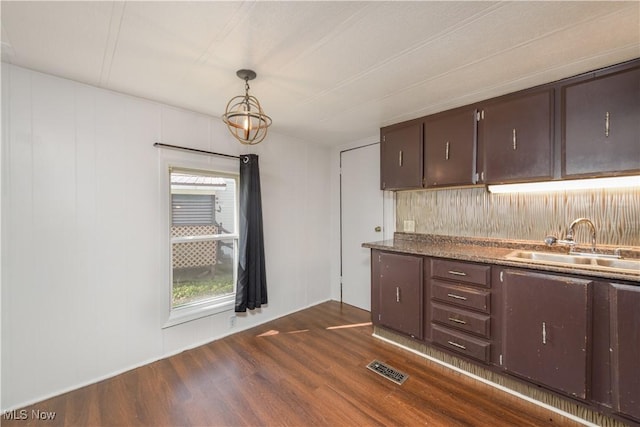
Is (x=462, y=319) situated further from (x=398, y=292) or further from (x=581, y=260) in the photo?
(x=581, y=260)

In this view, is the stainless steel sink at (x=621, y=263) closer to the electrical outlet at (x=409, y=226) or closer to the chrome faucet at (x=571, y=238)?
the chrome faucet at (x=571, y=238)

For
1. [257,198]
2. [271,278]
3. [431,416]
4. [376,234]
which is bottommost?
[431,416]

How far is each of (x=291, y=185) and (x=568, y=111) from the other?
8.68 feet

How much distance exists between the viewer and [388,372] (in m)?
2.15

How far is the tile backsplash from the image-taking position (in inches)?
75.4

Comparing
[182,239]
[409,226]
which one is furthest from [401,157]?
[182,239]

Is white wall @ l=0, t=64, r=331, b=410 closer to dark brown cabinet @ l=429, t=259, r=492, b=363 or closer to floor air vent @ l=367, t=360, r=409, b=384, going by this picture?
floor air vent @ l=367, t=360, r=409, b=384

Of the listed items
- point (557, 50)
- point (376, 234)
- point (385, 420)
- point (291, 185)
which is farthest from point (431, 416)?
point (291, 185)

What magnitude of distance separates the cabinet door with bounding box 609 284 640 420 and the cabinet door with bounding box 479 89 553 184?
0.88 m

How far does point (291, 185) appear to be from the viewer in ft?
11.2

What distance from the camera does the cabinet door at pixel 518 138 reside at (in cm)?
194

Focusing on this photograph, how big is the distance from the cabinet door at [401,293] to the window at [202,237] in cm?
161

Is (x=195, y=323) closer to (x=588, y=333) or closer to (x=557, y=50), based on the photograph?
(x=588, y=333)

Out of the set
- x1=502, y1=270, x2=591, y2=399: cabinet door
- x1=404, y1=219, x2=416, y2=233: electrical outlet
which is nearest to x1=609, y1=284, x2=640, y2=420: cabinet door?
x1=502, y1=270, x2=591, y2=399: cabinet door
